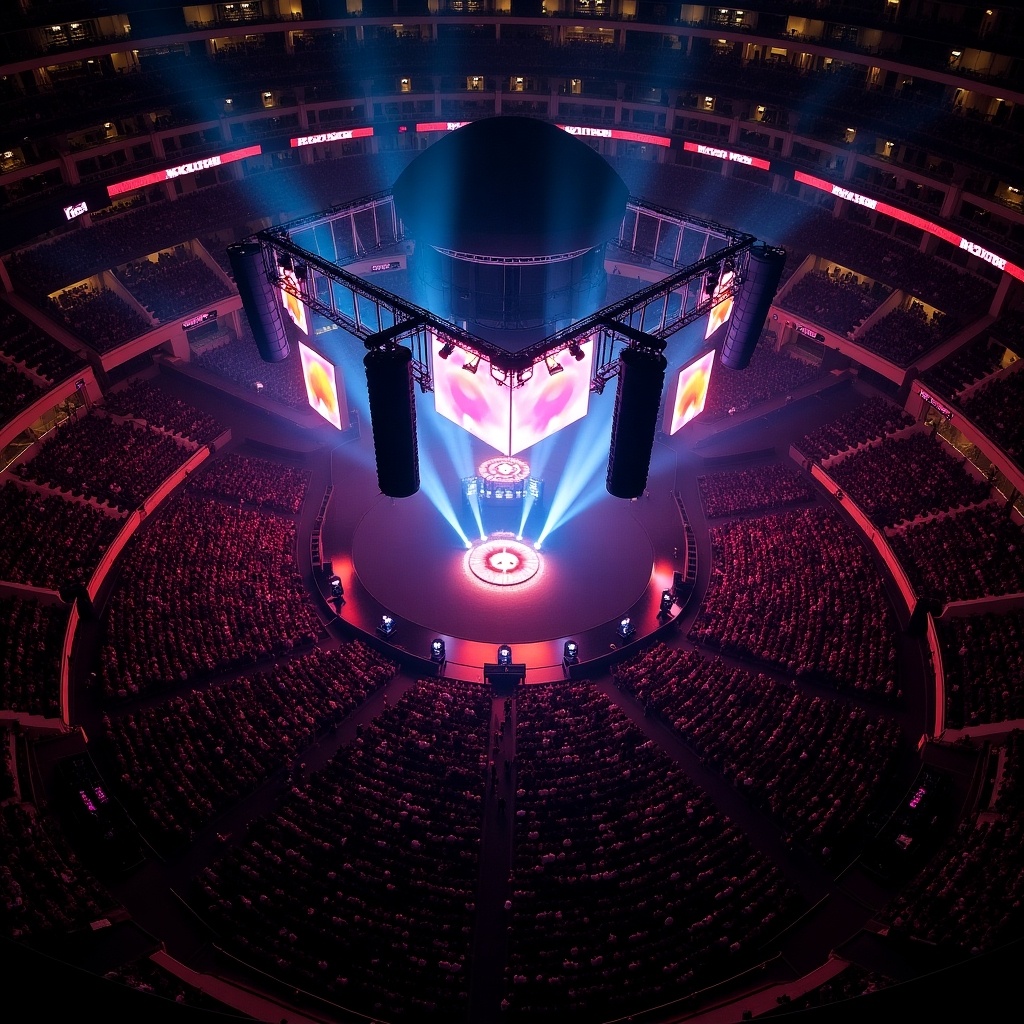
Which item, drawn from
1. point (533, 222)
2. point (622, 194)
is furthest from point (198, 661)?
point (622, 194)

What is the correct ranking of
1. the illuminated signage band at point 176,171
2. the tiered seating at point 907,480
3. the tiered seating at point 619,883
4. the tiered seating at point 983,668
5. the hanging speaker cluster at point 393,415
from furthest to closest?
1. the illuminated signage band at point 176,171
2. the tiered seating at point 907,480
3. the tiered seating at point 983,668
4. the hanging speaker cluster at point 393,415
5. the tiered seating at point 619,883

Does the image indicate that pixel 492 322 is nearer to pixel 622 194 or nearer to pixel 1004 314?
pixel 622 194

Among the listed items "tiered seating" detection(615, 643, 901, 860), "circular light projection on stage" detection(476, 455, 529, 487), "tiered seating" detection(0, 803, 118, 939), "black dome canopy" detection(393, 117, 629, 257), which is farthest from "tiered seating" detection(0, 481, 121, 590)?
"tiered seating" detection(615, 643, 901, 860)

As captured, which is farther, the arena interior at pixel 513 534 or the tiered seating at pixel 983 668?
the tiered seating at pixel 983 668

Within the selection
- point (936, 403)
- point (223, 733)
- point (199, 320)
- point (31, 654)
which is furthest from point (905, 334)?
point (31, 654)

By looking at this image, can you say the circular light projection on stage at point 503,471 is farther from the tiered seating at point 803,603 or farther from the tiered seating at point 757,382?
the tiered seating at point 757,382

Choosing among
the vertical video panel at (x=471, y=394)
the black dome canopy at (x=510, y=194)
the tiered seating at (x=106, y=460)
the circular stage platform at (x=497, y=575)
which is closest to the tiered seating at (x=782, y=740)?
the circular stage platform at (x=497, y=575)
